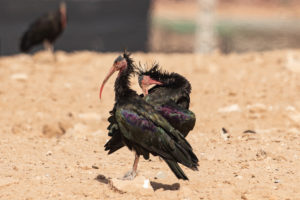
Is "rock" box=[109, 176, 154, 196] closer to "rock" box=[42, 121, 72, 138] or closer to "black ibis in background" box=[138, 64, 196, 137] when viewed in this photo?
"black ibis in background" box=[138, 64, 196, 137]

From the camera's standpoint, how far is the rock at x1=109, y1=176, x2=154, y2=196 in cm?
464

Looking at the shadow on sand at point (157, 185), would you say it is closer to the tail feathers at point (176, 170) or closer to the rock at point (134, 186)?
the rock at point (134, 186)

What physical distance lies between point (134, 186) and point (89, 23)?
15.2m

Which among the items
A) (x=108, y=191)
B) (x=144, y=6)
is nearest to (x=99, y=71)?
(x=108, y=191)

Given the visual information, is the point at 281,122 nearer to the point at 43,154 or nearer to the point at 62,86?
the point at 43,154

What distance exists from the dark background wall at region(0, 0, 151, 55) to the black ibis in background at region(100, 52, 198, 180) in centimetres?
1230

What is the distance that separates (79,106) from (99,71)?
119 inches

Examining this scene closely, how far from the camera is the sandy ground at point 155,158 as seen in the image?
4789mm

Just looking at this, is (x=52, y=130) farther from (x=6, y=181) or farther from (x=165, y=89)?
(x=6, y=181)

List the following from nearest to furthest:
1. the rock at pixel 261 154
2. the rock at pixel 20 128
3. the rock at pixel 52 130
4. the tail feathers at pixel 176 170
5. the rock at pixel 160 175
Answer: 1. the tail feathers at pixel 176 170
2. the rock at pixel 160 175
3. the rock at pixel 261 154
4. the rock at pixel 20 128
5. the rock at pixel 52 130

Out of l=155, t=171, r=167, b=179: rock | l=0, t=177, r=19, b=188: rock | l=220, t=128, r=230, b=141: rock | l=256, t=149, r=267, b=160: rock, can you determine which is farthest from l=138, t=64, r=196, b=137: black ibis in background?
l=0, t=177, r=19, b=188: rock

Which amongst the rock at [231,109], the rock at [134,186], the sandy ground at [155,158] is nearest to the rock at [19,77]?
the sandy ground at [155,158]

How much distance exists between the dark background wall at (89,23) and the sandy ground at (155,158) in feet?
13.0

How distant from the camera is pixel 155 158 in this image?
6047 millimetres
